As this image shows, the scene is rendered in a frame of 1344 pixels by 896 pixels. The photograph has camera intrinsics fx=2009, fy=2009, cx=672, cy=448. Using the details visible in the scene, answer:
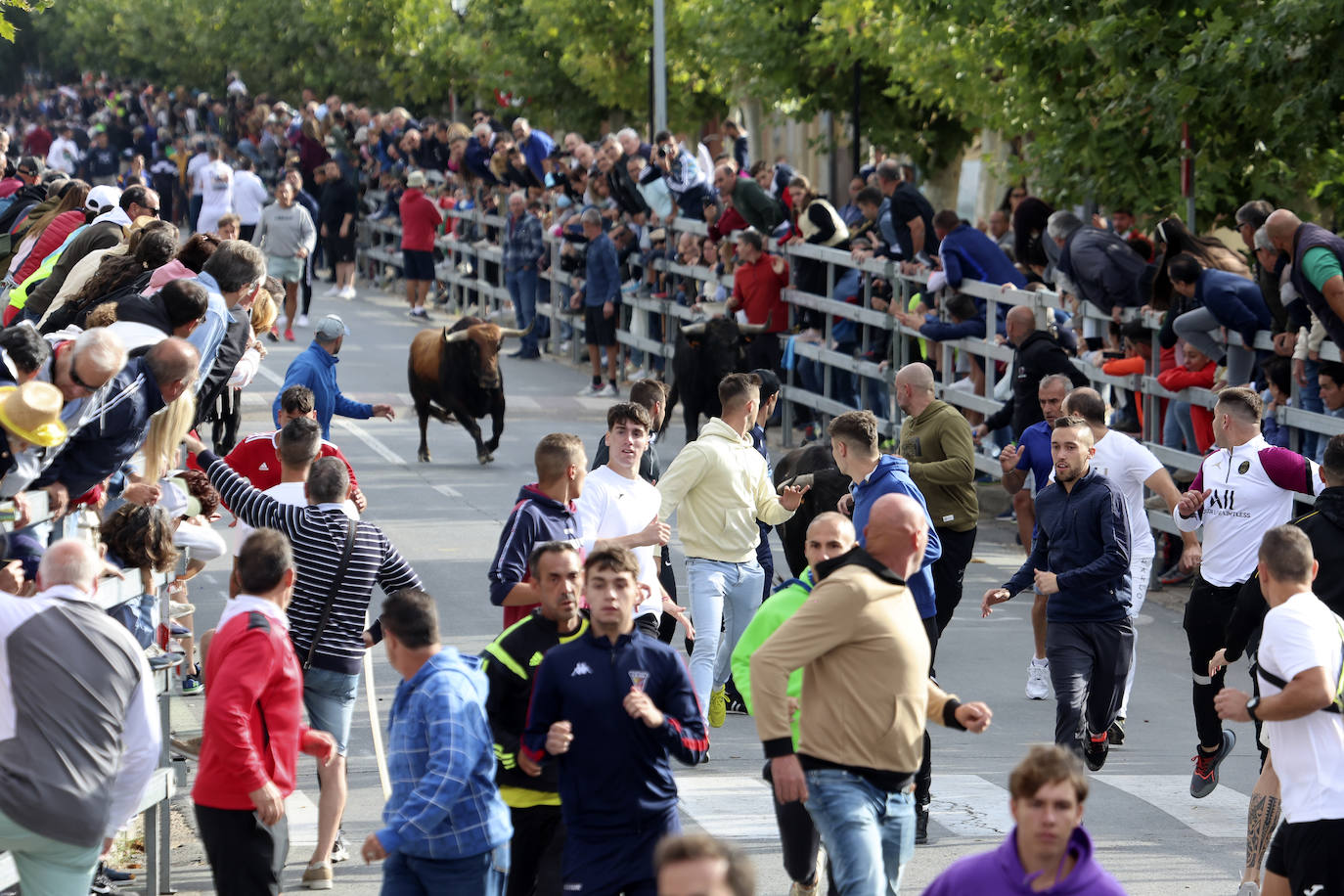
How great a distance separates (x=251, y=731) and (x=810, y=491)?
176 inches

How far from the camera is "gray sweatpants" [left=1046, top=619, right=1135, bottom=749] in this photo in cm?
923

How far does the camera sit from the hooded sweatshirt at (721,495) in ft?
32.8

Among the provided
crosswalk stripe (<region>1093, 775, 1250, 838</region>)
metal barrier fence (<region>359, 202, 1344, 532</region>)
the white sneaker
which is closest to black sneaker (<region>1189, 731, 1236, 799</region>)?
crosswalk stripe (<region>1093, 775, 1250, 838</region>)

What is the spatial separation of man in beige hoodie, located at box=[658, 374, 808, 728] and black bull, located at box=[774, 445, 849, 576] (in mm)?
266

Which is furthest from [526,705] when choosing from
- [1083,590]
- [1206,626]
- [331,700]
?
[1206,626]

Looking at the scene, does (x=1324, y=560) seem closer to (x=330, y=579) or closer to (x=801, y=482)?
(x=801, y=482)

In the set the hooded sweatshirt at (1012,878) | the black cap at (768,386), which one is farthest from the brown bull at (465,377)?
the hooded sweatshirt at (1012,878)

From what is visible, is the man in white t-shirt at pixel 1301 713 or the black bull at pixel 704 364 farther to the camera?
the black bull at pixel 704 364

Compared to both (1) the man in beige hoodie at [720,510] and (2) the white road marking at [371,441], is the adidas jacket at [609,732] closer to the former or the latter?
(1) the man in beige hoodie at [720,510]

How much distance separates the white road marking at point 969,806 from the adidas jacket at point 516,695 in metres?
2.69

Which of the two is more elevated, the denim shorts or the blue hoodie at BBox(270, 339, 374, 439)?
the blue hoodie at BBox(270, 339, 374, 439)

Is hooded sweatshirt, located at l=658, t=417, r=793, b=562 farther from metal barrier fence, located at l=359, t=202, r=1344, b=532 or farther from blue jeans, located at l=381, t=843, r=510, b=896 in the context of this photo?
metal barrier fence, located at l=359, t=202, r=1344, b=532

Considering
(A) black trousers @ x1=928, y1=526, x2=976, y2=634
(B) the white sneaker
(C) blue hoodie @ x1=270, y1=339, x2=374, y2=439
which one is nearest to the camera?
(A) black trousers @ x1=928, y1=526, x2=976, y2=634

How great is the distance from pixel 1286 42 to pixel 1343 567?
24.2 feet
